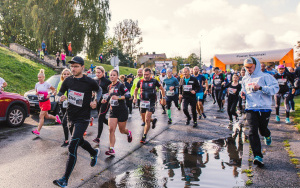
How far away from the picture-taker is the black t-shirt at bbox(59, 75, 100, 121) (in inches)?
167

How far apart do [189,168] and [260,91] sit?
204 centimetres

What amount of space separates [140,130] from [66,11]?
88.0 ft

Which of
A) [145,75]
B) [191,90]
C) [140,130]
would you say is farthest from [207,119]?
[145,75]

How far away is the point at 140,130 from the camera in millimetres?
8516

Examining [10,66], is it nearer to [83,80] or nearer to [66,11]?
[66,11]

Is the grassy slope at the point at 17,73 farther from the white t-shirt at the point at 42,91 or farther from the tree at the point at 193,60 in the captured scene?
the tree at the point at 193,60

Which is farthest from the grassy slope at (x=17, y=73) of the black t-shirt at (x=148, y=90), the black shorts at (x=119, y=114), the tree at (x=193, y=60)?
the tree at (x=193, y=60)

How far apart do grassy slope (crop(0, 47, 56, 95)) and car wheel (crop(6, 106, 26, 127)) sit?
764cm

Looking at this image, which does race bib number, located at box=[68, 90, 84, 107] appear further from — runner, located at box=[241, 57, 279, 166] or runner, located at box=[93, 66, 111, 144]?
runner, located at box=[241, 57, 279, 166]

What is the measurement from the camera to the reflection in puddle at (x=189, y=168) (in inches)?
160

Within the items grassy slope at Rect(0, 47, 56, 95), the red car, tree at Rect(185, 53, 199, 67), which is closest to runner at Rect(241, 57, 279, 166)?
the red car

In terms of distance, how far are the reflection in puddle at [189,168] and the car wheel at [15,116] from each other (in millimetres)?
5668

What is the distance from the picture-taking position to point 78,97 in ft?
13.9

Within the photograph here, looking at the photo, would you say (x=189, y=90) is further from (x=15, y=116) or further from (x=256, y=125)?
(x=15, y=116)
